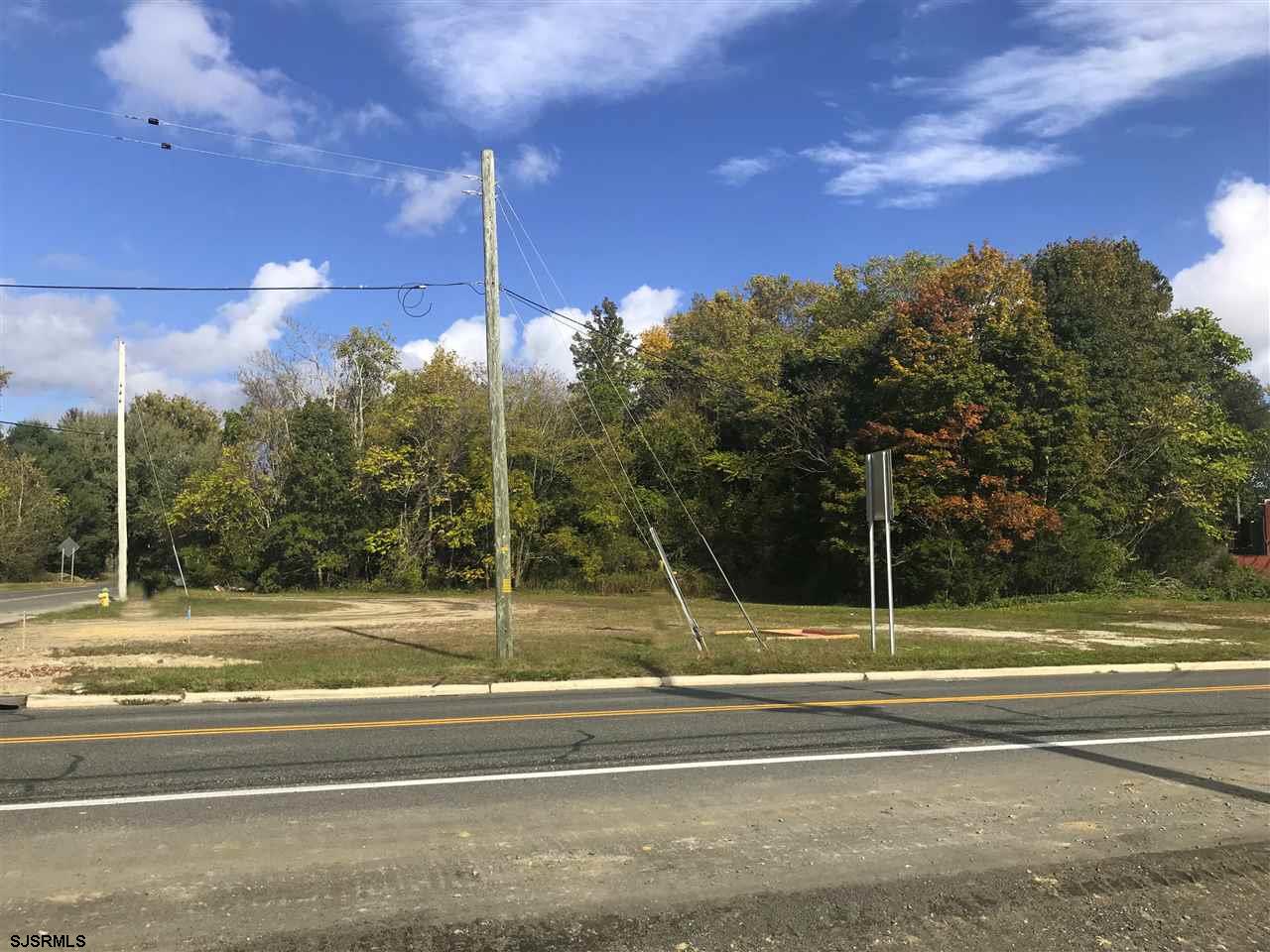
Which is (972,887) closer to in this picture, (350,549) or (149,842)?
(149,842)

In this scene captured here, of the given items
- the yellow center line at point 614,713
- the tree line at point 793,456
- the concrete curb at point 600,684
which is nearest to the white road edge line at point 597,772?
the yellow center line at point 614,713

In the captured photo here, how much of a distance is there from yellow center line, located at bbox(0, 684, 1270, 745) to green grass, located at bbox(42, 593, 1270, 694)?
2.60m

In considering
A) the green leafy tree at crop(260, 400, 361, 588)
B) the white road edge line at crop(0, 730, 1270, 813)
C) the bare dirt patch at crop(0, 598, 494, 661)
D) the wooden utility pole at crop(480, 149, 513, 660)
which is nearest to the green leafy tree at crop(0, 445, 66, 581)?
the green leafy tree at crop(260, 400, 361, 588)

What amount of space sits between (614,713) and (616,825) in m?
4.27

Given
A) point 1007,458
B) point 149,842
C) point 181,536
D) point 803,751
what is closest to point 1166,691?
point 803,751

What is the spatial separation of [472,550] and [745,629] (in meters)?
25.8

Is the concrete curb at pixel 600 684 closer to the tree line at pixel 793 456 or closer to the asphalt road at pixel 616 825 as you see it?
the asphalt road at pixel 616 825

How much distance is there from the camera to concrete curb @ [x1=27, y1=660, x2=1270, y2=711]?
11.3 metres

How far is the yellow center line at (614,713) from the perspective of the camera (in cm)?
890

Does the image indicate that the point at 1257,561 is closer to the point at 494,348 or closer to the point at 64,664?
the point at 494,348

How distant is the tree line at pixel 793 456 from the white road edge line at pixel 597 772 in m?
18.1

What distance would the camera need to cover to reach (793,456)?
130 ft

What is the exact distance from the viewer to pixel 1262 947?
13.4ft

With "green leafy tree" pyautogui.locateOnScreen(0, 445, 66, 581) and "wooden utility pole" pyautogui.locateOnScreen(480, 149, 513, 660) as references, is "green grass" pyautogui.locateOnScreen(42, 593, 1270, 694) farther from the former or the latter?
"green leafy tree" pyautogui.locateOnScreen(0, 445, 66, 581)
